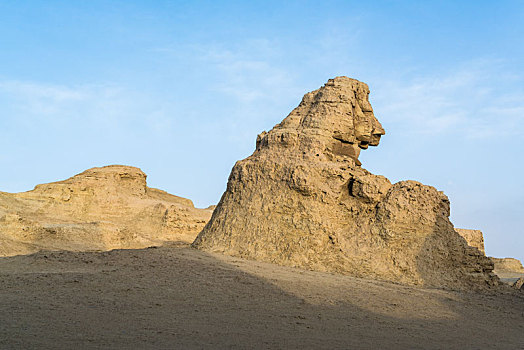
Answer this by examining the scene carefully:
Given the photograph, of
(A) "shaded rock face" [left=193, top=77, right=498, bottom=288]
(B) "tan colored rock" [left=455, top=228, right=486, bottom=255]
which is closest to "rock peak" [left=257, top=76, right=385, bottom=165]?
(A) "shaded rock face" [left=193, top=77, right=498, bottom=288]

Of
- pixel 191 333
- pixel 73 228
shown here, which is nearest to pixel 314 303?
pixel 191 333

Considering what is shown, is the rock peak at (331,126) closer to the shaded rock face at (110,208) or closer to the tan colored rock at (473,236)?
the tan colored rock at (473,236)

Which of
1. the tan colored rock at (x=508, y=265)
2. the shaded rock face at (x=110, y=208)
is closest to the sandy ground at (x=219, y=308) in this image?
the shaded rock face at (x=110, y=208)

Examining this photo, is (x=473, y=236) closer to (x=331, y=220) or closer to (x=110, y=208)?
(x=331, y=220)

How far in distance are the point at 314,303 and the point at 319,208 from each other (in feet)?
10.5

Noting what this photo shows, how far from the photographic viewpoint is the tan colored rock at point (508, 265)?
2562cm

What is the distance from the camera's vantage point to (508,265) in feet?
85.1

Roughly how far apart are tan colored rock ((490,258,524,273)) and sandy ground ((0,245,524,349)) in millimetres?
19479

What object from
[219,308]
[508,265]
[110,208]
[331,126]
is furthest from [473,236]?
[110,208]

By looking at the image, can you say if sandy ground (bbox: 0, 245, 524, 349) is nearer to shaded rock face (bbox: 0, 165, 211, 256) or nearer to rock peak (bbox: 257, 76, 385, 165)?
rock peak (bbox: 257, 76, 385, 165)

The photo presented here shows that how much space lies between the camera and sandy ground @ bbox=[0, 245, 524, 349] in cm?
454

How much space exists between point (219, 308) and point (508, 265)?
979 inches

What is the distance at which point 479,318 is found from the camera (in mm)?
6852

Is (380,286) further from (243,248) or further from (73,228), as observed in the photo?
(73,228)
